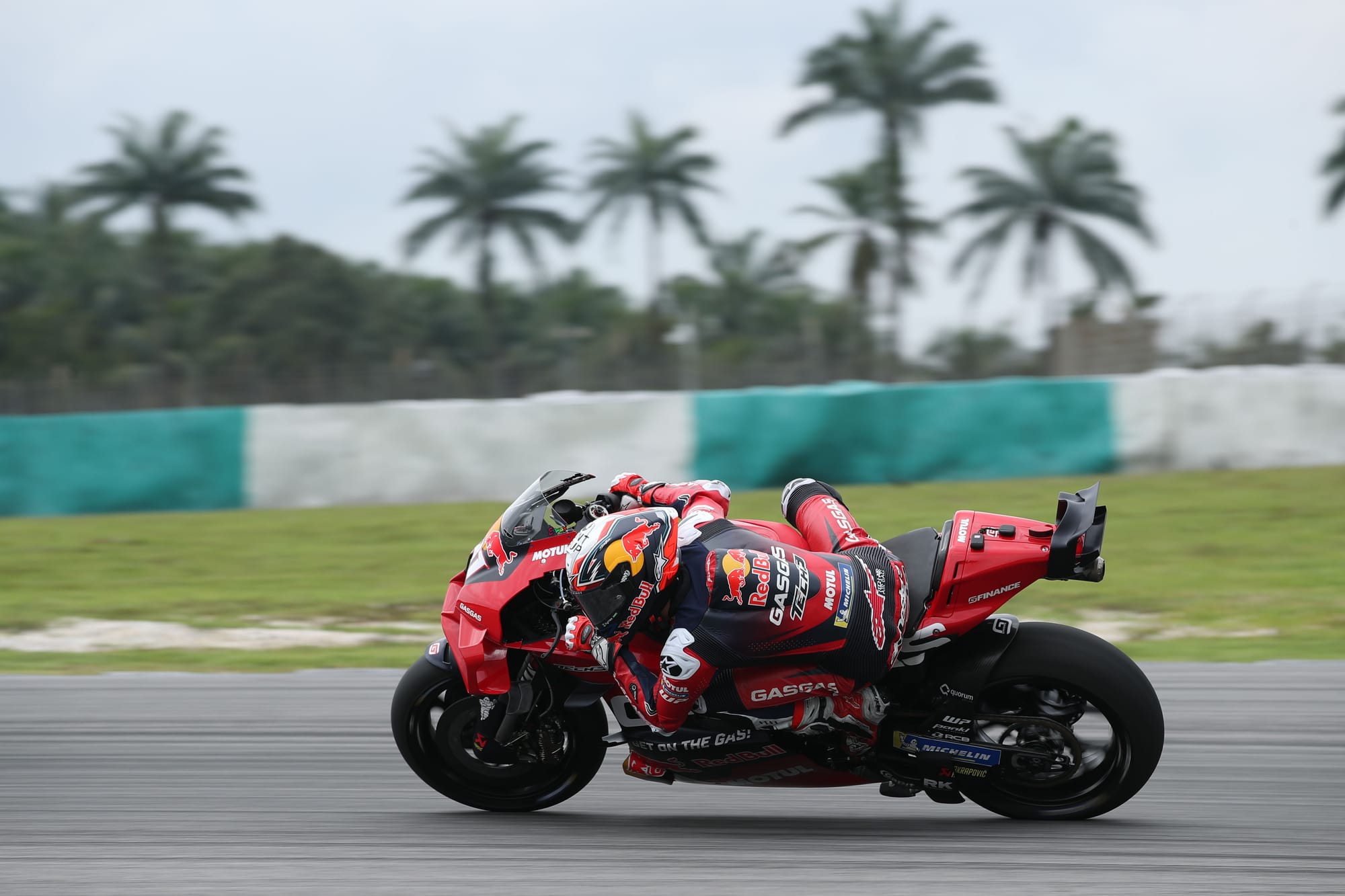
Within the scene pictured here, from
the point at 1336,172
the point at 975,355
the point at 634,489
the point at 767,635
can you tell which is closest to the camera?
the point at 767,635

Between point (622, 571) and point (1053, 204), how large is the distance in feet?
118

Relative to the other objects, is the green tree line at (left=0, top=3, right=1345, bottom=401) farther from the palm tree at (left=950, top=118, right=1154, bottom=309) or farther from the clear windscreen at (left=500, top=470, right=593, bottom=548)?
the clear windscreen at (left=500, top=470, right=593, bottom=548)

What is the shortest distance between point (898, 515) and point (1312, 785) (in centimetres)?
705

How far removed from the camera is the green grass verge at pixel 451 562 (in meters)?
7.84

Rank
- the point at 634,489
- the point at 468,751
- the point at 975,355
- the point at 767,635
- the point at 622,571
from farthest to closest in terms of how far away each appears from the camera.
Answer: the point at 975,355 < the point at 468,751 < the point at 634,489 < the point at 767,635 < the point at 622,571

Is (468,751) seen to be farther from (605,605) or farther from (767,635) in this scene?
(767,635)

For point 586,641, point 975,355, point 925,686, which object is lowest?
point 925,686

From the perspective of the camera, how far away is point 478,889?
3834mm

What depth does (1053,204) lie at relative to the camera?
37.4 m

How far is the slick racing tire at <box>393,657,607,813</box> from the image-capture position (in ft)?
14.6

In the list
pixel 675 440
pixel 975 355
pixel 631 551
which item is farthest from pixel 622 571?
pixel 975 355

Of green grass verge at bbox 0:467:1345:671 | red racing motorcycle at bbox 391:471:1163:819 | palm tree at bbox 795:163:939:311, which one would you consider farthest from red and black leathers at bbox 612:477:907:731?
palm tree at bbox 795:163:939:311

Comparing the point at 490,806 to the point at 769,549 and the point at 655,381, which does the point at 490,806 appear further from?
the point at 655,381

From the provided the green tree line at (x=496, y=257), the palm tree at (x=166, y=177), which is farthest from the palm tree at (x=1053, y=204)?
the palm tree at (x=166, y=177)
